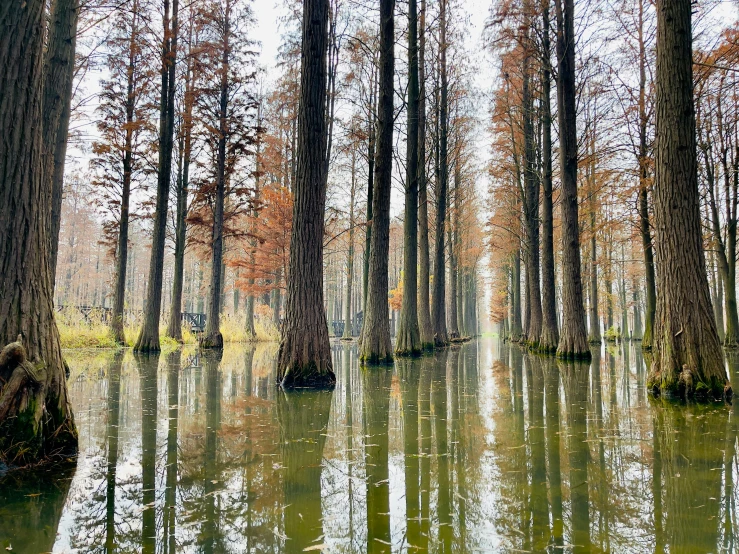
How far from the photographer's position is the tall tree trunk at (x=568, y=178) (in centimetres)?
1116

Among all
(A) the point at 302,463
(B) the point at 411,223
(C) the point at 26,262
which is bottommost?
(A) the point at 302,463

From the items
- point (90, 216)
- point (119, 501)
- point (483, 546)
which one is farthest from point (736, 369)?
point (90, 216)

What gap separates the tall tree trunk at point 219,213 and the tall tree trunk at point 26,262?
11759 mm

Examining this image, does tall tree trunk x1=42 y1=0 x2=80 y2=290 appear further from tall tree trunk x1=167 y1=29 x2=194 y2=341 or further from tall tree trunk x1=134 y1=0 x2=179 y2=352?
tall tree trunk x1=167 y1=29 x2=194 y2=341

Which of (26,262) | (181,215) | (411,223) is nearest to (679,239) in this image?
(26,262)

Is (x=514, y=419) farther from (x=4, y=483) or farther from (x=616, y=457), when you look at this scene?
(x=4, y=483)

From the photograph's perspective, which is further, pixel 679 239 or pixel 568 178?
pixel 568 178

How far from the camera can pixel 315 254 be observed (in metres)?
6.70

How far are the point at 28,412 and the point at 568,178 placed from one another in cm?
1202

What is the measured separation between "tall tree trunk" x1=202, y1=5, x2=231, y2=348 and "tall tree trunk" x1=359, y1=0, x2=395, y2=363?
6593 mm

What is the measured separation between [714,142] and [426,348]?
12768mm

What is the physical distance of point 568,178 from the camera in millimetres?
11664

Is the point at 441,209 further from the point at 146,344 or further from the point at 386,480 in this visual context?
the point at 386,480

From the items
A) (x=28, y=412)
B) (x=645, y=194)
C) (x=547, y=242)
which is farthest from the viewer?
(x=547, y=242)
